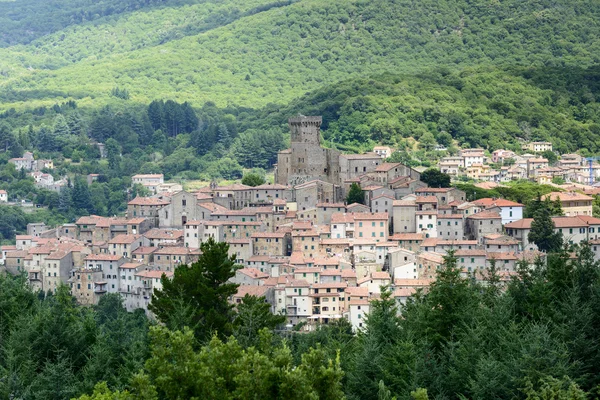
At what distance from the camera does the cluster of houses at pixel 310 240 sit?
2327 inches

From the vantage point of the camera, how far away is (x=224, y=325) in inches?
1510

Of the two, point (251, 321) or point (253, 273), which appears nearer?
point (251, 321)

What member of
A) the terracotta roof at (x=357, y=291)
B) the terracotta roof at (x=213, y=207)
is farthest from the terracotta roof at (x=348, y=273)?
the terracotta roof at (x=213, y=207)

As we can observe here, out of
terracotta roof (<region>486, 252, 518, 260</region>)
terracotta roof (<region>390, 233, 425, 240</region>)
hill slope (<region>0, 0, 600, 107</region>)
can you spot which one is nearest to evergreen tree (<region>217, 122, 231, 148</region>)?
hill slope (<region>0, 0, 600, 107</region>)

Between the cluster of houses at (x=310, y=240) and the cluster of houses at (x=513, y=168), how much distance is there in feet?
46.6

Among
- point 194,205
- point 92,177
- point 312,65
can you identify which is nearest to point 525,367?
point 194,205

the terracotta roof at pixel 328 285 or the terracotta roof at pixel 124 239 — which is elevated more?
the terracotta roof at pixel 124 239

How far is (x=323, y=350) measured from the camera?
28.3 m

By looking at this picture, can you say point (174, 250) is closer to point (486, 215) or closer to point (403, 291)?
point (403, 291)

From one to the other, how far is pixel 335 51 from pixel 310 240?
120 meters

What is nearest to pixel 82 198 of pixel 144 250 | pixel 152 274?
pixel 144 250

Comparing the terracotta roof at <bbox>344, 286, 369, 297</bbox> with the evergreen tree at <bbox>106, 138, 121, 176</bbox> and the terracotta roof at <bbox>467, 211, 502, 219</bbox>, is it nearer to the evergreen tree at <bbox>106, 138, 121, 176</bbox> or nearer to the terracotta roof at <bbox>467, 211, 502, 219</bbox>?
the terracotta roof at <bbox>467, 211, 502, 219</bbox>

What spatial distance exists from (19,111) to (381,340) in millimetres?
123024

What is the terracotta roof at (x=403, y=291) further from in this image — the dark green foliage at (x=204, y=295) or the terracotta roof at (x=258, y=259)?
the dark green foliage at (x=204, y=295)
